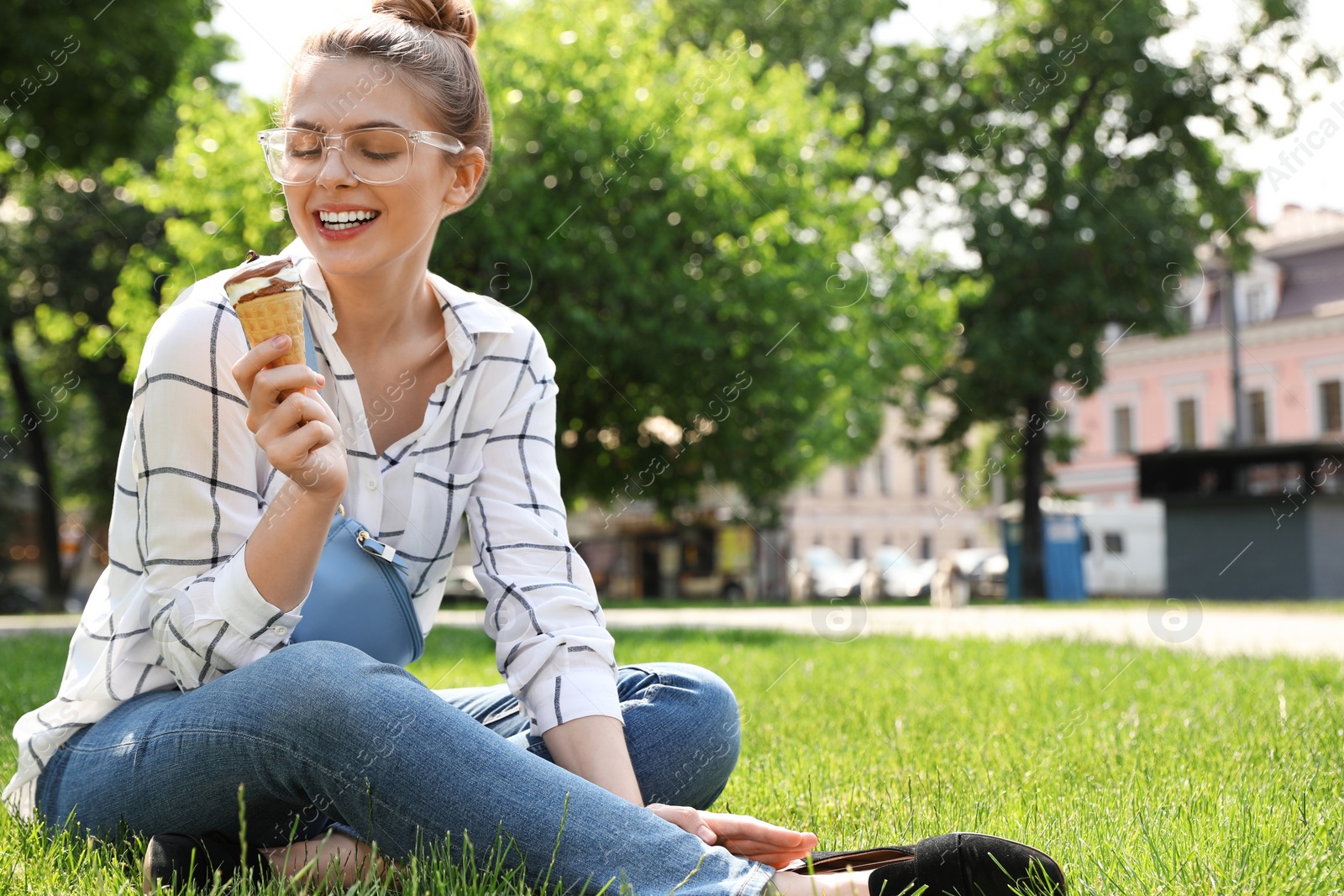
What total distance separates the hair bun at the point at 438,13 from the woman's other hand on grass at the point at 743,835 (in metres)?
1.64

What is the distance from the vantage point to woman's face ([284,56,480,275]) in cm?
235

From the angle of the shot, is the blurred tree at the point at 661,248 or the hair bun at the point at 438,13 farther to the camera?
the blurred tree at the point at 661,248

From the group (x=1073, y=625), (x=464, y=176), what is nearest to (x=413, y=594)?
(x=464, y=176)

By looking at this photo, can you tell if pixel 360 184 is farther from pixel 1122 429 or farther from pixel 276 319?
pixel 1122 429

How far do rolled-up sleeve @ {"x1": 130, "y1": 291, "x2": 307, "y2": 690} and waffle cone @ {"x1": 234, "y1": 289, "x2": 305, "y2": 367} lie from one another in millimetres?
126

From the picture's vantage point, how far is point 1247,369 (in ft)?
137

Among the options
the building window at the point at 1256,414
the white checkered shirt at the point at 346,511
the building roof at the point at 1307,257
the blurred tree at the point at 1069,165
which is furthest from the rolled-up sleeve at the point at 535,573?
the building window at the point at 1256,414

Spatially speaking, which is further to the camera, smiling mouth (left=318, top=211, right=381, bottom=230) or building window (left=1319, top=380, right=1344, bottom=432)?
building window (left=1319, top=380, right=1344, bottom=432)

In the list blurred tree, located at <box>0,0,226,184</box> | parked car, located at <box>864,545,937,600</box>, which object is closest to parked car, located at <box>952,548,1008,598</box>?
parked car, located at <box>864,545,937,600</box>

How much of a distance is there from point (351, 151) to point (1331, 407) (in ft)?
146

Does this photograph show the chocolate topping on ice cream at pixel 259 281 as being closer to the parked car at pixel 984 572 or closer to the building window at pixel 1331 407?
the parked car at pixel 984 572

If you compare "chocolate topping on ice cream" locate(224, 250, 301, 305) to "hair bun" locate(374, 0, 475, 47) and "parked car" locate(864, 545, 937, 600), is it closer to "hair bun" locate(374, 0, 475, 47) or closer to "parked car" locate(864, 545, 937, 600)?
"hair bun" locate(374, 0, 475, 47)

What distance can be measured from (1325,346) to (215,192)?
123 ft

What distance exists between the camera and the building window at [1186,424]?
43.7 meters
